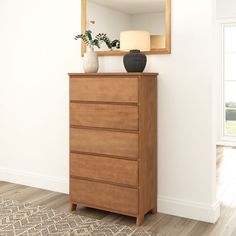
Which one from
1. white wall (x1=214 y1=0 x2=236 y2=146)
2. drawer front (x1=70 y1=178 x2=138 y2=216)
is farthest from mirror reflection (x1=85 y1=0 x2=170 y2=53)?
white wall (x1=214 y1=0 x2=236 y2=146)

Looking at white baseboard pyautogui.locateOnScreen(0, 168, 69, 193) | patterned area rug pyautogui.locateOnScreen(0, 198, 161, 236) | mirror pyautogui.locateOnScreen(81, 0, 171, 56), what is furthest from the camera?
white baseboard pyautogui.locateOnScreen(0, 168, 69, 193)

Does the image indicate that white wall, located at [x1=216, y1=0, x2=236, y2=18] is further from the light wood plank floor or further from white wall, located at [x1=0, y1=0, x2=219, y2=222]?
white wall, located at [x1=0, y1=0, x2=219, y2=222]

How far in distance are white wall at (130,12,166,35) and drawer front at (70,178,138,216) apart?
1351 millimetres

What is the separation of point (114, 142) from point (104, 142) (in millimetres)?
99

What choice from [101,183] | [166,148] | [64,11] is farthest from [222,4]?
[101,183]

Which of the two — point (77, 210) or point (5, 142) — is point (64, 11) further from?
point (77, 210)

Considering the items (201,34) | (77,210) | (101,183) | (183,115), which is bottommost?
(77,210)

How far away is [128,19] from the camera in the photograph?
3.23 m

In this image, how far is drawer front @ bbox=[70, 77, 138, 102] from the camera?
2914mm

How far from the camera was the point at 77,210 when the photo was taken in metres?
3.34

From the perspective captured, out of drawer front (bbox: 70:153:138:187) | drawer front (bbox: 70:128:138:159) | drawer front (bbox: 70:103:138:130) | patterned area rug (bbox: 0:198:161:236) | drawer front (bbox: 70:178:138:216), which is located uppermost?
drawer front (bbox: 70:103:138:130)

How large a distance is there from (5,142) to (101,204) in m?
1.69

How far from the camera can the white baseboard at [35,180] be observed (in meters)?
3.84

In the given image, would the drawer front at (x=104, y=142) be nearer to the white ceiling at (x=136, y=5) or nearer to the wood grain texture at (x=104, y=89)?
the wood grain texture at (x=104, y=89)
